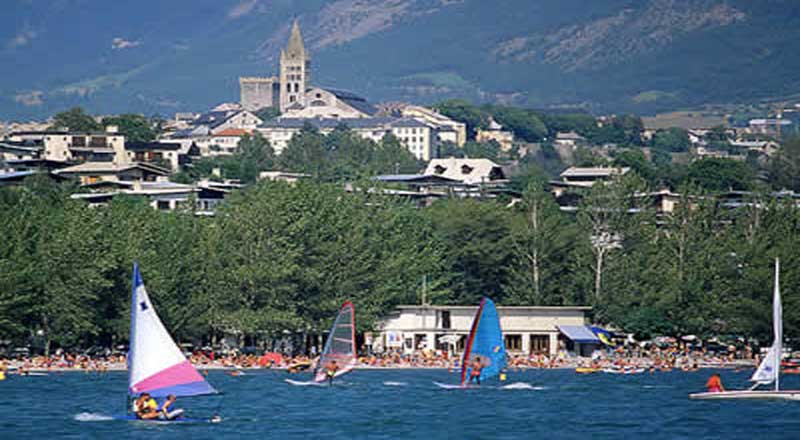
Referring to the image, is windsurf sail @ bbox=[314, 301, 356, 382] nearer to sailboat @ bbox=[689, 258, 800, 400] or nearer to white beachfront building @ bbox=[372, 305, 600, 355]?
sailboat @ bbox=[689, 258, 800, 400]

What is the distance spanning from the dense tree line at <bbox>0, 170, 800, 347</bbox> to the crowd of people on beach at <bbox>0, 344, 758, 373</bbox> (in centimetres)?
153

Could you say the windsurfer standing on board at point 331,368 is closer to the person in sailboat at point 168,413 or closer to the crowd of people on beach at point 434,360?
the crowd of people on beach at point 434,360

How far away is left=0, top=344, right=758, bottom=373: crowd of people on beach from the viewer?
94.8 m

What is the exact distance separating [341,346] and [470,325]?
95.1 feet

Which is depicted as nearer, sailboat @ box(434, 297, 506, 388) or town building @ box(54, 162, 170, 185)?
sailboat @ box(434, 297, 506, 388)

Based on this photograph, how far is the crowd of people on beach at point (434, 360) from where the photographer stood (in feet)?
311

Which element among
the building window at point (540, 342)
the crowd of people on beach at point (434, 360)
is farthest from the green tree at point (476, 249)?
the crowd of people on beach at point (434, 360)

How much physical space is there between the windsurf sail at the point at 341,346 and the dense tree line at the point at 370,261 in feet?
48.6

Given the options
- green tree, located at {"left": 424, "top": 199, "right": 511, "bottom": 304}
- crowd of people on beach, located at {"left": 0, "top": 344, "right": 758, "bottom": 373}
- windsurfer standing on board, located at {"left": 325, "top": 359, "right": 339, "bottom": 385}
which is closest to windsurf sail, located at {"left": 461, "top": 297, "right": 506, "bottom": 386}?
windsurfer standing on board, located at {"left": 325, "top": 359, "right": 339, "bottom": 385}

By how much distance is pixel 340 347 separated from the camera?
84.5 meters

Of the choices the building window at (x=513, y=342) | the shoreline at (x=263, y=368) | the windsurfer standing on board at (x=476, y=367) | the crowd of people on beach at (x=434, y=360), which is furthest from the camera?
the building window at (x=513, y=342)

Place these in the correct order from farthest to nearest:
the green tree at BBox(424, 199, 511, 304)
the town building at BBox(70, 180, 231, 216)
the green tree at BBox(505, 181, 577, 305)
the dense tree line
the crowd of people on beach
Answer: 1. the town building at BBox(70, 180, 231, 216)
2. the green tree at BBox(424, 199, 511, 304)
3. the green tree at BBox(505, 181, 577, 305)
4. the dense tree line
5. the crowd of people on beach

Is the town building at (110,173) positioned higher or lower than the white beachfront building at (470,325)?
higher

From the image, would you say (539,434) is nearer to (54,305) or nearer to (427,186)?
(54,305)
